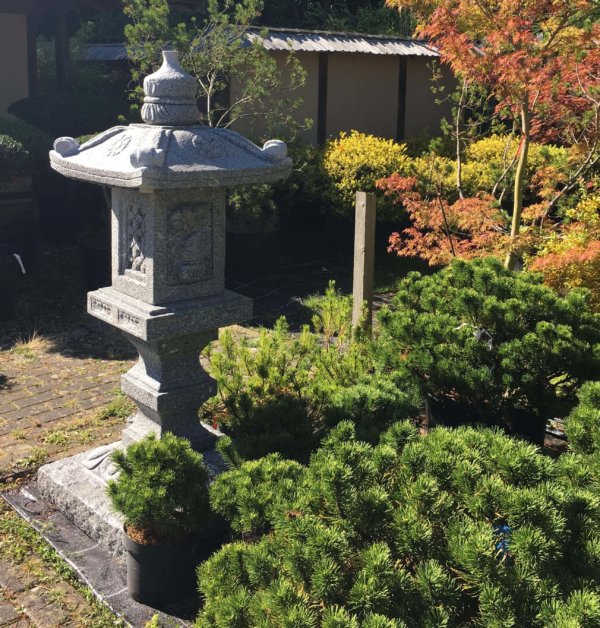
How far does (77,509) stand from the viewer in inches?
212

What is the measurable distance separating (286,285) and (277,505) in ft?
28.1

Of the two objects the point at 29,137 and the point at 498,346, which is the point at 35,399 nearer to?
the point at 498,346

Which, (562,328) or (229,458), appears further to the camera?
(562,328)

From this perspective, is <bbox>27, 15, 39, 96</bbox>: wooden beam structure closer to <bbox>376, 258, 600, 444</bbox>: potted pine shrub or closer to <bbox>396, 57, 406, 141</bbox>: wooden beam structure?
<bbox>396, 57, 406, 141</bbox>: wooden beam structure

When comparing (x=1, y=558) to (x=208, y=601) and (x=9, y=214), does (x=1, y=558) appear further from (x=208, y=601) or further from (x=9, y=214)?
(x=9, y=214)

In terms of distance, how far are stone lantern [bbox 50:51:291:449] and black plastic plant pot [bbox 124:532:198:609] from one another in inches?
47.1

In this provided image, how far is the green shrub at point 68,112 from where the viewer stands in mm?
12797

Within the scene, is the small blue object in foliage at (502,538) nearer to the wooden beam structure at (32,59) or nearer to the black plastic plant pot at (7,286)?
the black plastic plant pot at (7,286)

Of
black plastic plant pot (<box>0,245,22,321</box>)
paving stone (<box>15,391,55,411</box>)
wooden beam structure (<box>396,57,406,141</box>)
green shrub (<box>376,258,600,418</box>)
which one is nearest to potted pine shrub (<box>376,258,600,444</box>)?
green shrub (<box>376,258,600,418</box>)

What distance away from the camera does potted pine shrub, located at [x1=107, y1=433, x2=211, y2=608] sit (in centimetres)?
432

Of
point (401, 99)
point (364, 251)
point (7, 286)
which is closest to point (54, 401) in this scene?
point (7, 286)

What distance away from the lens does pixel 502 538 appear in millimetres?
3092

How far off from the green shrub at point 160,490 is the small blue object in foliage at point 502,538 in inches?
72.9

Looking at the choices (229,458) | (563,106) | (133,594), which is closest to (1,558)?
(133,594)
